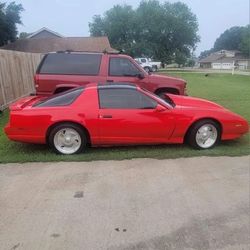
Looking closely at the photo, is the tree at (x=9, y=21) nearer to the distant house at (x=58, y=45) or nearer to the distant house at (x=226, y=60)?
the distant house at (x=58, y=45)

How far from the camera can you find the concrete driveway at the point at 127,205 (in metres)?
4.36

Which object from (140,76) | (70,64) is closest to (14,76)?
(70,64)

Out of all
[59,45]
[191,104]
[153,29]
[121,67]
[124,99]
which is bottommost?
[191,104]

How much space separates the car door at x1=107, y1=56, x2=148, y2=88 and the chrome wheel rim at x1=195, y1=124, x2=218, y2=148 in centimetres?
359

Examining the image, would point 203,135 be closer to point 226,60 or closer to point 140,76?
point 140,76

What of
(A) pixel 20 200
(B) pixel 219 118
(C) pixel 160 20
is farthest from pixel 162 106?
(C) pixel 160 20

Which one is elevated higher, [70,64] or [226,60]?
[70,64]

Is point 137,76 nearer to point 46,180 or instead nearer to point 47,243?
point 46,180

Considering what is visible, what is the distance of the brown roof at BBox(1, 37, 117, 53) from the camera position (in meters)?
46.9

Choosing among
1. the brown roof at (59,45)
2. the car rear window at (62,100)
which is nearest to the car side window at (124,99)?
the car rear window at (62,100)

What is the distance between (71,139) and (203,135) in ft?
7.93

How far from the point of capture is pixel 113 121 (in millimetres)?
7445

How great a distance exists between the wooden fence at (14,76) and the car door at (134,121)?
20.2ft

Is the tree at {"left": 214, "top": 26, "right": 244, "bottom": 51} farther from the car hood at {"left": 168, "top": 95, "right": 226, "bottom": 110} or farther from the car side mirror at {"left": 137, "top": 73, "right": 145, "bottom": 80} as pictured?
the car hood at {"left": 168, "top": 95, "right": 226, "bottom": 110}
